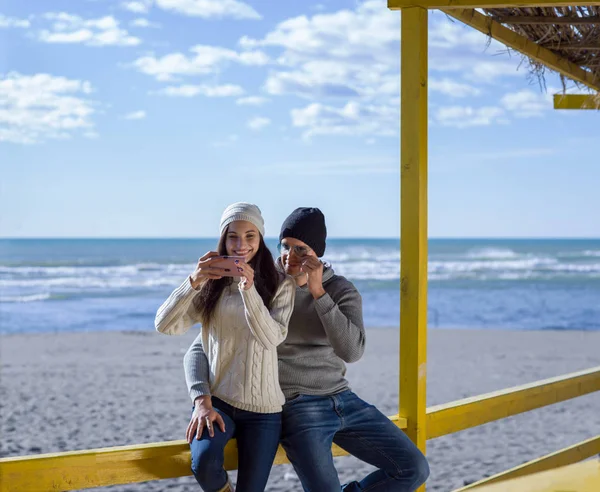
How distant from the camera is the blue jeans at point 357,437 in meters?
2.20

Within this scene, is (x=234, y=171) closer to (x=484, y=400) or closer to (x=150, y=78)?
(x=150, y=78)

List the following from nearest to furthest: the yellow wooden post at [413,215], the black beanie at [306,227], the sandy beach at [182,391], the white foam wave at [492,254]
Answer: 1. the black beanie at [306,227]
2. the yellow wooden post at [413,215]
3. the sandy beach at [182,391]
4. the white foam wave at [492,254]

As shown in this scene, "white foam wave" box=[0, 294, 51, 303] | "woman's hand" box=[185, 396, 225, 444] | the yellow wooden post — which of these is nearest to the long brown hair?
"woman's hand" box=[185, 396, 225, 444]

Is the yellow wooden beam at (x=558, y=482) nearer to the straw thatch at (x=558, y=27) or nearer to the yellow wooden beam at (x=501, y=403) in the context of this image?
the yellow wooden beam at (x=501, y=403)

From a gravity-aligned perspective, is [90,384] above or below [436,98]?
below

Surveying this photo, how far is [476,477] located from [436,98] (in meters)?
22.6

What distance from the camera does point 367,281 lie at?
20.7 m

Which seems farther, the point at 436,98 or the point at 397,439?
the point at 436,98

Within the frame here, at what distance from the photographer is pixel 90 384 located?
827 cm

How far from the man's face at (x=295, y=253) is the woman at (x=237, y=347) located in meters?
0.07

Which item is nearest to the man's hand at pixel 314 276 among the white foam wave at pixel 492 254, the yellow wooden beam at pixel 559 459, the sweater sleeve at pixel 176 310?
the sweater sleeve at pixel 176 310

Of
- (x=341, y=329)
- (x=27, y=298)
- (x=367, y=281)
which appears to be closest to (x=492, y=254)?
(x=367, y=281)

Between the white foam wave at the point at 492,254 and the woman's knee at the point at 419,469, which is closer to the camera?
the woman's knee at the point at 419,469

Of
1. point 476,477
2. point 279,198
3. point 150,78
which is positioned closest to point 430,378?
point 476,477
